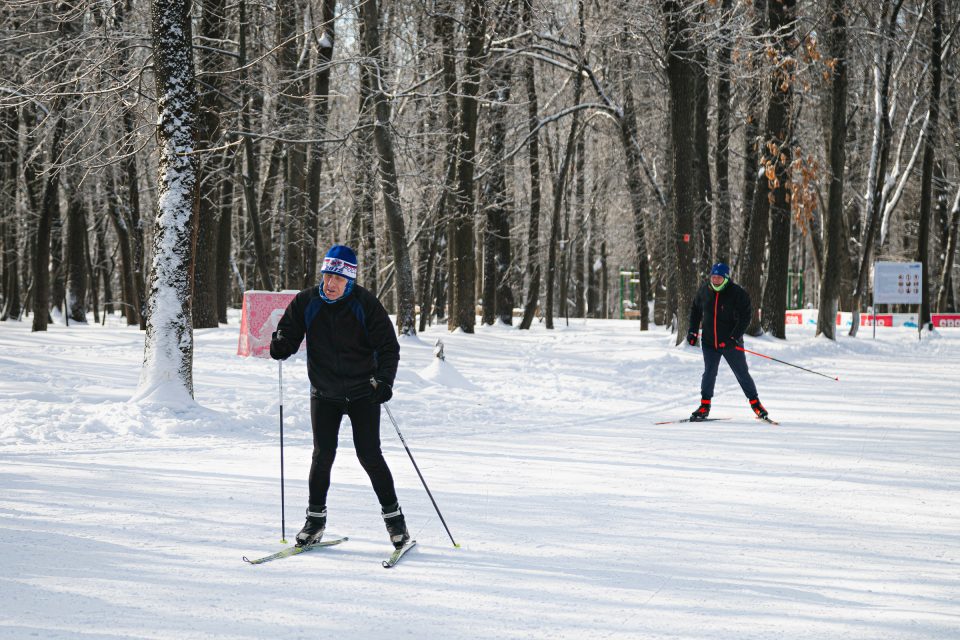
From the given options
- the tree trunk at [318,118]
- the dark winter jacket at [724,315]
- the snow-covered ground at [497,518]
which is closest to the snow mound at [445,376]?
the snow-covered ground at [497,518]

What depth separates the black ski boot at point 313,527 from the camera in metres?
6.00

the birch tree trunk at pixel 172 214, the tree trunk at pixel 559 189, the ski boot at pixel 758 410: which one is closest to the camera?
the birch tree trunk at pixel 172 214

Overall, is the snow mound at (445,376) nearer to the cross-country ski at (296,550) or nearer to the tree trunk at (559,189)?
the cross-country ski at (296,550)

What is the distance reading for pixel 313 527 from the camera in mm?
6039

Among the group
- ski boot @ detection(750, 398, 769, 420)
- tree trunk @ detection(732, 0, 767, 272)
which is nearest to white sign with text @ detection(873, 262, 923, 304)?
tree trunk @ detection(732, 0, 767, 272)

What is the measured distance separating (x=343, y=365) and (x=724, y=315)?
25.0ft

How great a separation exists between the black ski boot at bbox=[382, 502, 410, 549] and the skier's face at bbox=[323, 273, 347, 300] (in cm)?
139

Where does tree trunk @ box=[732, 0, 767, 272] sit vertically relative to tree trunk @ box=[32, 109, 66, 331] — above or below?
above

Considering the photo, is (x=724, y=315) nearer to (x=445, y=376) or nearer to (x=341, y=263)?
(x=445, y=376)

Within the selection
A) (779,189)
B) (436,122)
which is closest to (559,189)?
(436,122)

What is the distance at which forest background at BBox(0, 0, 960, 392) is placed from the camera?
1352 centimetres

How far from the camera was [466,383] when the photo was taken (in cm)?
1540

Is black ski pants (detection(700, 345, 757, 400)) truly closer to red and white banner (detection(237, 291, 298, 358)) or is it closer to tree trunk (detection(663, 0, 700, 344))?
red and white banner (detection(237, 291, 298, 358))

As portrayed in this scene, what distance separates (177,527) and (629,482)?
387 centimetres
